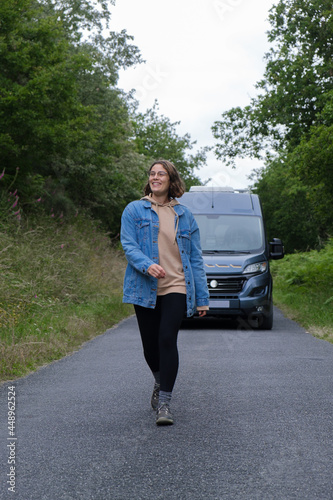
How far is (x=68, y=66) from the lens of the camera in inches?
770

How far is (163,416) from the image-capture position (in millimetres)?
5145

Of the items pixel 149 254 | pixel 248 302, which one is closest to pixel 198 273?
pixel 149 254

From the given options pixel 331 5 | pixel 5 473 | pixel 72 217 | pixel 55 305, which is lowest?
pixel 5 473

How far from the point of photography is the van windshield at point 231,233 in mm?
13852

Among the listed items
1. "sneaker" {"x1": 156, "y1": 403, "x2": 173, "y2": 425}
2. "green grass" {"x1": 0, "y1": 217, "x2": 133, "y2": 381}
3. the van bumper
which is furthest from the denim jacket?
the van bumper

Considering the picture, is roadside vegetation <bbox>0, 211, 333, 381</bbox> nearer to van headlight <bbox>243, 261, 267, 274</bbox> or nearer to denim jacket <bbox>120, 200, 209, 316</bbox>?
van headlight <bbox>243, 261, 267, 274</bbox>

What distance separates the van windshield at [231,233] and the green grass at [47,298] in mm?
2547

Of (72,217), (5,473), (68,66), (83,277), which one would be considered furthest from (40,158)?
(5,473)

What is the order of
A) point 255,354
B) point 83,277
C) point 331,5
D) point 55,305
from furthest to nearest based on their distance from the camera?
point 331,5 → point 83,277 → point 55,305 → point 255,354

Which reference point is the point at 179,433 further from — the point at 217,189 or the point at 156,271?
the point at 217,189

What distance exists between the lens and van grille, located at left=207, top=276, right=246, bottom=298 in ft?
43.0

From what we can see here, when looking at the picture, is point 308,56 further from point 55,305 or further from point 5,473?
point 5,473

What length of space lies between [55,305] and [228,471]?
9312mm

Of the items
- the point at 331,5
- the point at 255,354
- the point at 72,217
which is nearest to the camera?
the point at 255,354
